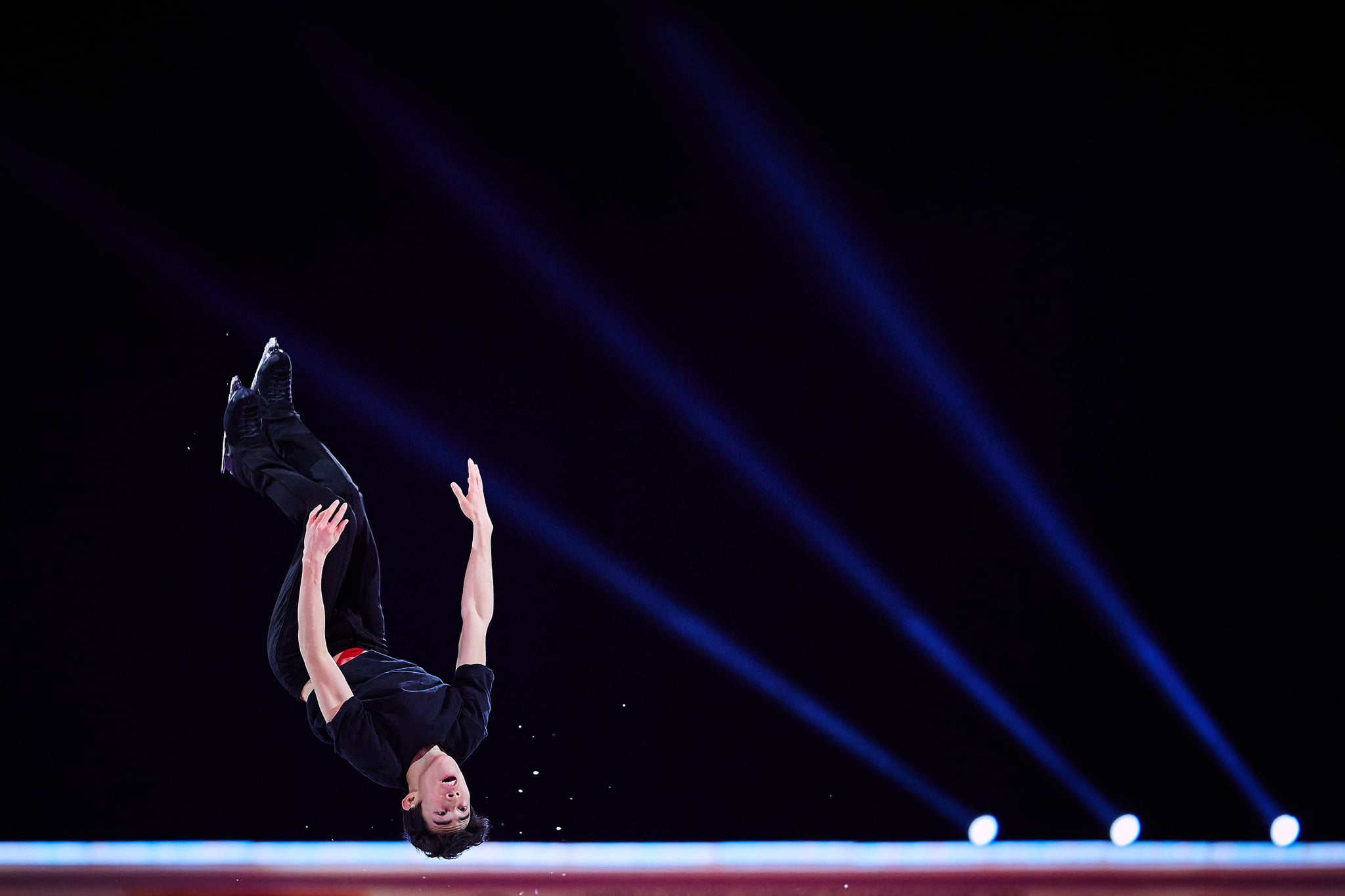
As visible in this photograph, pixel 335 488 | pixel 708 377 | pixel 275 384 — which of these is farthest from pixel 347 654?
pixel 708 377

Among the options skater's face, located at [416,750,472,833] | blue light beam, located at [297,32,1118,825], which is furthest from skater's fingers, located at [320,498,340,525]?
blue light beam, located at [297,32,1118,825]

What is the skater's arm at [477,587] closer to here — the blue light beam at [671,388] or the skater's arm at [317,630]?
the skater's arm at [317,630]

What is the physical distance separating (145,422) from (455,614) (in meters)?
1.38

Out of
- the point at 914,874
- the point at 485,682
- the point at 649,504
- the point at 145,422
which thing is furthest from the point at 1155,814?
the point at 145,422

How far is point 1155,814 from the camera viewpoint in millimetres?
3816

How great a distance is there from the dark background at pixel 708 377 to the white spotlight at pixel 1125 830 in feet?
0.14

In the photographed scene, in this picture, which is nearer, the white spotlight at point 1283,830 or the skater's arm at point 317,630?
the skater's arm at point 317,630

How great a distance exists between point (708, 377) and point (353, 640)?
1.60m

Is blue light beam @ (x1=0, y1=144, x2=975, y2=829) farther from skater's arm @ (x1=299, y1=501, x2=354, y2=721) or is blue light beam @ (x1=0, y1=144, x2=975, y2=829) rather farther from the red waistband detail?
skater's arm @ (x1=299, y1=501, x2=354, y2=721)

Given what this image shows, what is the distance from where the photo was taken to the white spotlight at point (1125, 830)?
12.5 feet

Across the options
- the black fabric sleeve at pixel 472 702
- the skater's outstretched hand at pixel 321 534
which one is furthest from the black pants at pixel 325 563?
the black fabric sleeve at pixel 472 702

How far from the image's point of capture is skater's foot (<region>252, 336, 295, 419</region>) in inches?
133

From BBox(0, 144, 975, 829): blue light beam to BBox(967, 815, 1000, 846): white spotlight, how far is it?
46 millimetres

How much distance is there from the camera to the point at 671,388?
3848 mm
